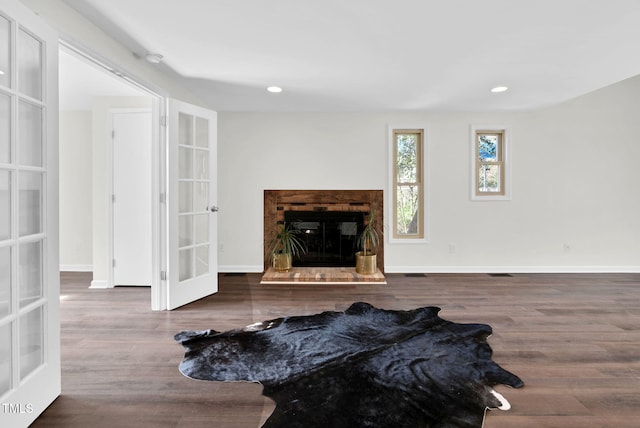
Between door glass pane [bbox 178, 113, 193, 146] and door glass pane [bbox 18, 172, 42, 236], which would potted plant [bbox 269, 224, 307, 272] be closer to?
door glass pane [bbox 178, 113, 193, 146]

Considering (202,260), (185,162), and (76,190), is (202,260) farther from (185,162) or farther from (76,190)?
(76,190)

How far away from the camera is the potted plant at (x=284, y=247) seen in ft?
15.8

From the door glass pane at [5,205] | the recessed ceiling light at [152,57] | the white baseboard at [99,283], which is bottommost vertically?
the white baseboard at [99,283]

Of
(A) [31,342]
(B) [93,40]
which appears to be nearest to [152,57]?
(B) [93,40]

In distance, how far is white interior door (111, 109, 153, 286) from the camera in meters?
4.13

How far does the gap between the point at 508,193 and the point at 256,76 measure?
3.73m

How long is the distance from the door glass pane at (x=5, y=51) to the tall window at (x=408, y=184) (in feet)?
14.0

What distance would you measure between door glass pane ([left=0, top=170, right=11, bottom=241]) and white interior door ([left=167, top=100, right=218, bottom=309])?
1.77m

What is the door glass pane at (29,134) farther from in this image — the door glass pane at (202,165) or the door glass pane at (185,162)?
the door glass pane at (202,165)

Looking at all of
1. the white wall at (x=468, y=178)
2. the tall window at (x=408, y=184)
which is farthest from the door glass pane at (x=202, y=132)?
the tall window at (x=408, y=184)

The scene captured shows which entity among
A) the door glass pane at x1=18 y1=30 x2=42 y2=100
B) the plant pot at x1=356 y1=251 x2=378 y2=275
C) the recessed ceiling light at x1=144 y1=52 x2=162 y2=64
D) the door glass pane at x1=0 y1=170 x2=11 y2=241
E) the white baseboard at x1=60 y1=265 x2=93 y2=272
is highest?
the recessed ceiling light at x1=144 y1=52 x2=162 y2=64

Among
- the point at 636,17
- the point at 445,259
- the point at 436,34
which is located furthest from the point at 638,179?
the point at 436,34

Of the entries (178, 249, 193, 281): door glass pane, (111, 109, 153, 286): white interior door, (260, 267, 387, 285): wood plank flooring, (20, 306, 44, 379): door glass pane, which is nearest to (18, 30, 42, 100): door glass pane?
(20, 306, 44, 379): door glass pane

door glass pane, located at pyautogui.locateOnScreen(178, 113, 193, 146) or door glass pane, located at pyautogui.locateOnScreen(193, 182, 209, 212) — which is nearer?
door glass pane, located at pyautogui.locateOnScreen(178, 113, 193, 146)
